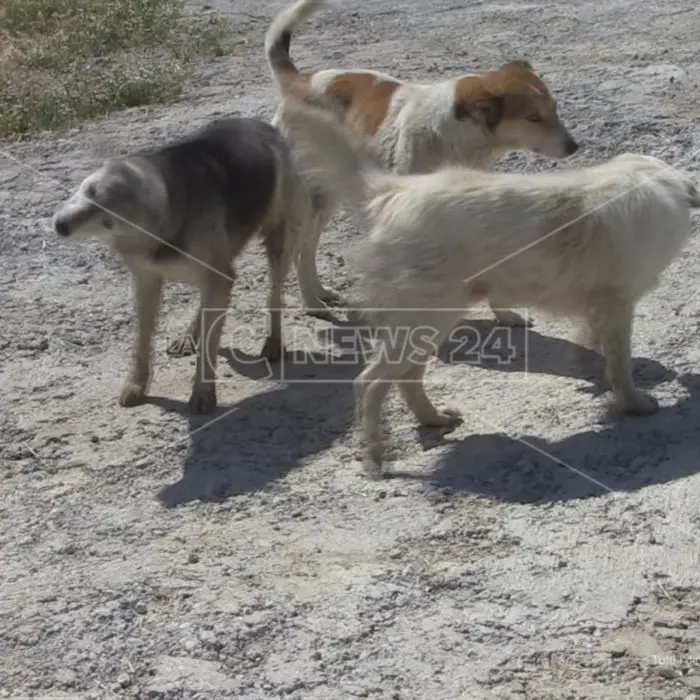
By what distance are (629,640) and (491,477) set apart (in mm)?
1340

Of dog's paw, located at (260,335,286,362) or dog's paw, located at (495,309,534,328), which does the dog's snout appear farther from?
dog's paw, located at (260,335,286,362)

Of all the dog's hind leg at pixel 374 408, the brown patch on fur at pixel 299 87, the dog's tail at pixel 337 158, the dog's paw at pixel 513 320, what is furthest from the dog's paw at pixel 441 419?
the brown patch on fur at pixel 299 87

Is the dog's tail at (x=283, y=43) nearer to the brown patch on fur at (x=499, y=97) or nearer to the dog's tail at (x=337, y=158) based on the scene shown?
the brown patch on fur at (x=499, y=97)

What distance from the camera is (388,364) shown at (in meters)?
5.48

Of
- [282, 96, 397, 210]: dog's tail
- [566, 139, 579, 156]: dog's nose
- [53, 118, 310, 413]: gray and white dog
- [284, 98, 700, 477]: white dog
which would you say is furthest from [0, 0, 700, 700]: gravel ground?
[282, 96, 397, 210]: dog's tail

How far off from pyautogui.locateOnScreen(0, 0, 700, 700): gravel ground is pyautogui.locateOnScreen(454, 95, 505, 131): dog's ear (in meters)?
1.09

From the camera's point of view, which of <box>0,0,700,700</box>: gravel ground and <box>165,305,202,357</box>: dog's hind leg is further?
<box>165,305,202,357</box>: dog's hind leg

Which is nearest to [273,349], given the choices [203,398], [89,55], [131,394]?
[203,398]

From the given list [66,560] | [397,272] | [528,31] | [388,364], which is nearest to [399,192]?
[397,272]

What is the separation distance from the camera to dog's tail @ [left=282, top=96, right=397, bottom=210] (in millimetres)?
5551

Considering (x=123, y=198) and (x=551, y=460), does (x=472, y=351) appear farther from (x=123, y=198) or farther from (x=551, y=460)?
(x=123, y=198)

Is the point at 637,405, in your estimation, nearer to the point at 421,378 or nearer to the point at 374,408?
the point at 421,378

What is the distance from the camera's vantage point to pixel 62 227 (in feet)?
18.5

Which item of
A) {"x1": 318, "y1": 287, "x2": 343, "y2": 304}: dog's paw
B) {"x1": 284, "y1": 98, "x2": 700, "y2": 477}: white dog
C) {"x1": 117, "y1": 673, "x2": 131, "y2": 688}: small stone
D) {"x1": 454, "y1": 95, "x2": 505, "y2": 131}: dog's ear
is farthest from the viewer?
{"x1": 318, "y1": 287, "x2": 343, "y2": 304}: dog's paw
